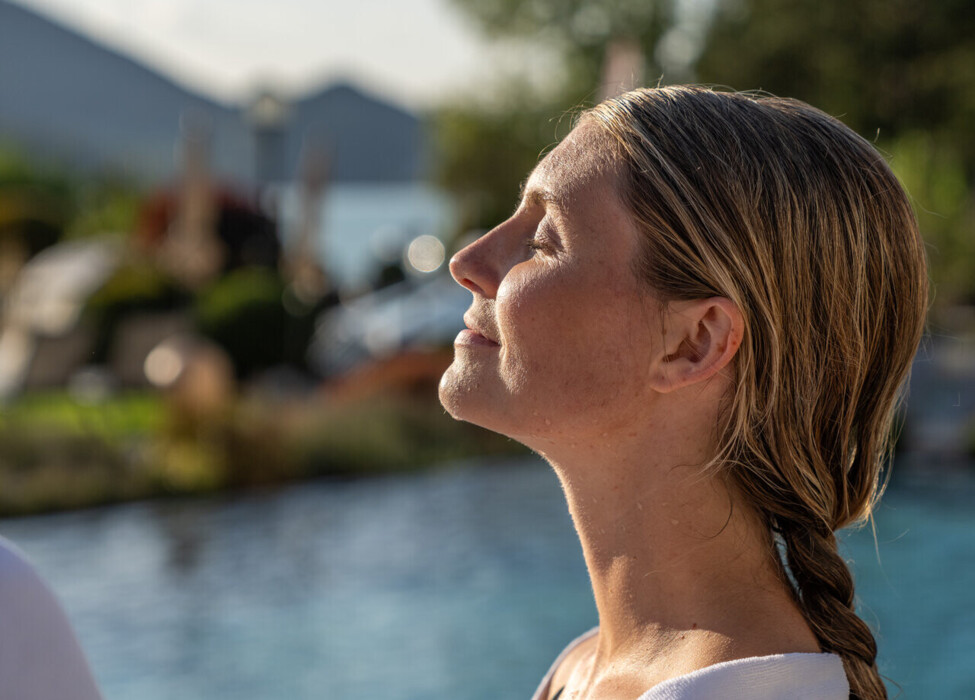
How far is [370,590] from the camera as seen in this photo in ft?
26.6

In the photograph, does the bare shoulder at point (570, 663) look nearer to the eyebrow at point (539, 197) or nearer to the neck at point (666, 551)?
the neck at point (666, 551)

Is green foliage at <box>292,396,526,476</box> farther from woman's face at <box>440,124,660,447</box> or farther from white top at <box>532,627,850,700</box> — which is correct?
white top at <box>532,627,850,700</box>

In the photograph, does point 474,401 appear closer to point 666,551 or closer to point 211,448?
point 666,551

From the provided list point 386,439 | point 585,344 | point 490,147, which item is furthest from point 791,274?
point 490,147

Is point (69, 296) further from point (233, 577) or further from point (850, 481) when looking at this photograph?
point (850, 481)

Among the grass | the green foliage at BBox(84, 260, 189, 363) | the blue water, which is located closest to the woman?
the blue water

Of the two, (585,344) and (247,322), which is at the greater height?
(247,322)

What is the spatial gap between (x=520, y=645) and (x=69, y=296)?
9.87 metres

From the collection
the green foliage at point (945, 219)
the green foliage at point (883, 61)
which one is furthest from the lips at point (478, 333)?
Result: the green foliage at point (883, 61)

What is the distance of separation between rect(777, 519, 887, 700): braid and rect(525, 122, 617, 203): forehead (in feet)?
1.71

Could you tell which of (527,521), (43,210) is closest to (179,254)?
(43,210)

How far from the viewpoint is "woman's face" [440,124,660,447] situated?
4.63ft

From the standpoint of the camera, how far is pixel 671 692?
4.08 ft

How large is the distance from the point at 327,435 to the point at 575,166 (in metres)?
9.56
